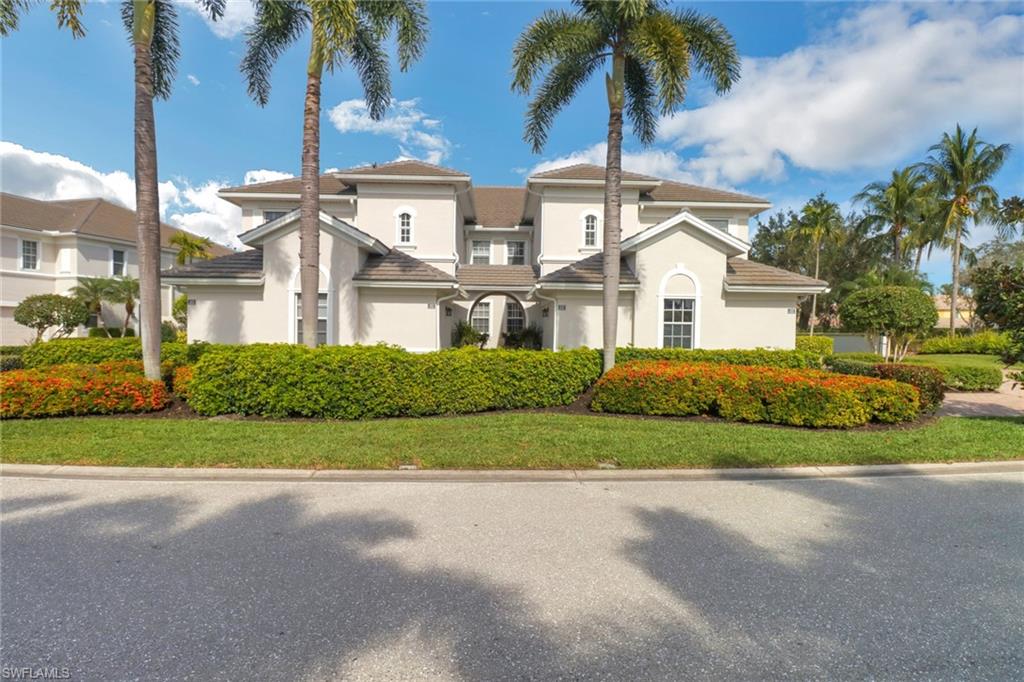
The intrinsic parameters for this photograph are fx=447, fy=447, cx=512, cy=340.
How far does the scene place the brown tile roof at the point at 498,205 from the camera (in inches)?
912

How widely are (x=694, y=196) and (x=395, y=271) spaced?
15.9 meters

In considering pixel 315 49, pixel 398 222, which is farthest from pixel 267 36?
pixel 398 222

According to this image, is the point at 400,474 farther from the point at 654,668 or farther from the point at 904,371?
the point at 904,371

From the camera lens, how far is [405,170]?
1903 cm

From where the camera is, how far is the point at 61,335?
73.2 ft

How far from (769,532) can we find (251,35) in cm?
1613

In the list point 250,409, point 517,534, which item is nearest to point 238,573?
point 517,534

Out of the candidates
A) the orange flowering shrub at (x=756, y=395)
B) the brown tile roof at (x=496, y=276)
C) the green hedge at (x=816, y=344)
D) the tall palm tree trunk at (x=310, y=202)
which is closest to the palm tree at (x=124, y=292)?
the brown tile roof at (x=496, y=276)

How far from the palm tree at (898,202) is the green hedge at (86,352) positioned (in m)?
39.9

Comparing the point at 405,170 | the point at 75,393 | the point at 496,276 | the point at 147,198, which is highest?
the point at 405,170

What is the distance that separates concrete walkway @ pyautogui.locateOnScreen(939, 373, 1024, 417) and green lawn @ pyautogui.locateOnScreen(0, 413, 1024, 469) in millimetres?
2367

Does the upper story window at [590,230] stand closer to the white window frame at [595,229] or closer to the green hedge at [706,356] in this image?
the white window frame at [595,229]

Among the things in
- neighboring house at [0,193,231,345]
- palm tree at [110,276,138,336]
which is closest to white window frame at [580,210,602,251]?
neighboring house at [0,193,231,345]

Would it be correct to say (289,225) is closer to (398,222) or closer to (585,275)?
(398,222)
